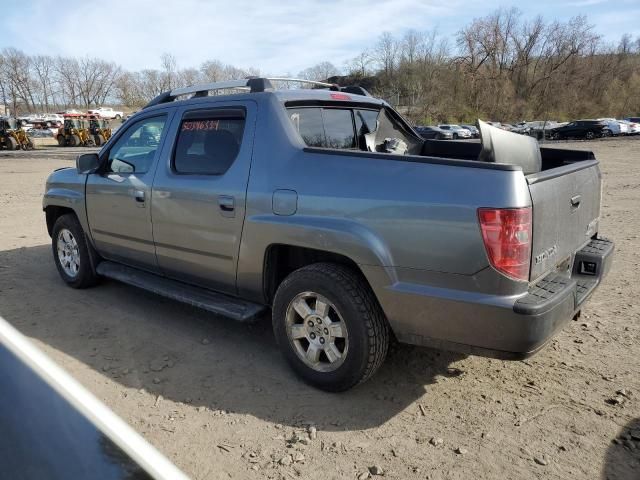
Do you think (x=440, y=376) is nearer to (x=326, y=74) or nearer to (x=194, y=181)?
(x=194, y=181)

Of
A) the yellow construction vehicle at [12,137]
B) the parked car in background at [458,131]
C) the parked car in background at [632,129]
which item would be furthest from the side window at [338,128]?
the parked car in background at [458,131]

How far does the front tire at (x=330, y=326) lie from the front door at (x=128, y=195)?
5.21 ft

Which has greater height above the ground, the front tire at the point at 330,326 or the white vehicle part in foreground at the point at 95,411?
the white vehicle part in foreground at the point at 95,411

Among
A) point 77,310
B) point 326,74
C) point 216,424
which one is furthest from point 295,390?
point 326,74

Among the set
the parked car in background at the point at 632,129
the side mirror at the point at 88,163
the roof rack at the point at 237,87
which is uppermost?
the roof rack at the point at 237,87

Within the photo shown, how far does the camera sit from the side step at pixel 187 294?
3570 millimetres

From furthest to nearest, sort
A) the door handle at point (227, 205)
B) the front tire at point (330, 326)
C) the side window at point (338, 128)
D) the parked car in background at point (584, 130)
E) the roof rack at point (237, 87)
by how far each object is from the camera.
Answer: the parked car in background at point (584, 130) → the side window at point (338, 128) → the roof rack at point (237, 87) → the door handle at point (227, 205) → the front tire at point (330, 326)

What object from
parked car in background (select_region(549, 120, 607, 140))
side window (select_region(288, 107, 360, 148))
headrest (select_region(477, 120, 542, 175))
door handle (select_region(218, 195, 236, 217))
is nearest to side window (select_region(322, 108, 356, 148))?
side window (select_region(288, 107, 360, 148))

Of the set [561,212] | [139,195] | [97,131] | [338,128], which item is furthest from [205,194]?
[97,131]

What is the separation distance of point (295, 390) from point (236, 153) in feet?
5.54

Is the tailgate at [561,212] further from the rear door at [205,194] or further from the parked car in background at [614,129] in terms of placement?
the parked car in background at [614,129]

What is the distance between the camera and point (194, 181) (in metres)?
3.77

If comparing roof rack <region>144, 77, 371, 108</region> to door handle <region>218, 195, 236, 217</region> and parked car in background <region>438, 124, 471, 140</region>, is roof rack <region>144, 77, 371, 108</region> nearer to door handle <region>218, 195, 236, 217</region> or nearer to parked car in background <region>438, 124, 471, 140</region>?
door handle <region>218, 195, 236, 217</region>

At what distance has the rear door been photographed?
353 cm
